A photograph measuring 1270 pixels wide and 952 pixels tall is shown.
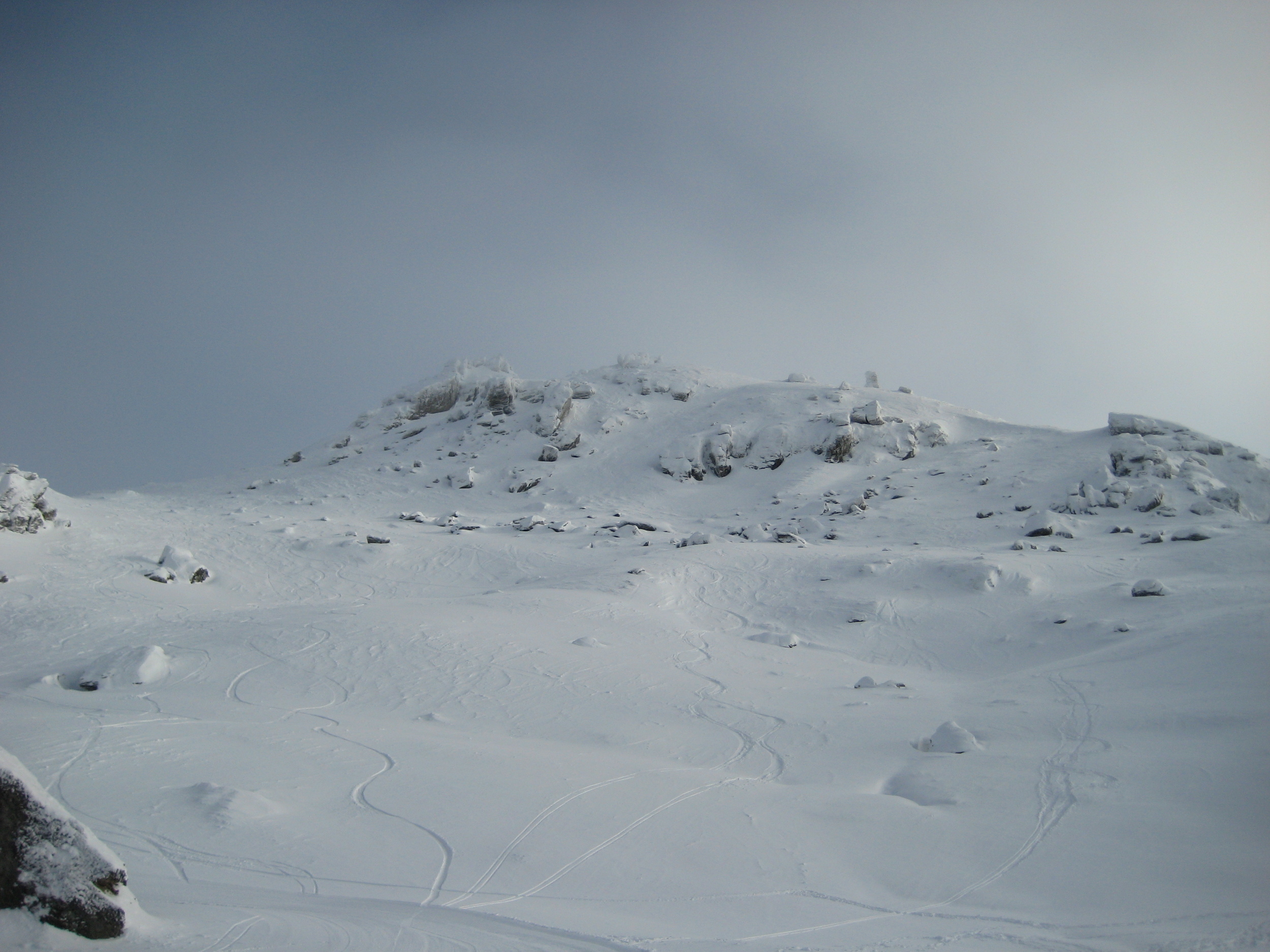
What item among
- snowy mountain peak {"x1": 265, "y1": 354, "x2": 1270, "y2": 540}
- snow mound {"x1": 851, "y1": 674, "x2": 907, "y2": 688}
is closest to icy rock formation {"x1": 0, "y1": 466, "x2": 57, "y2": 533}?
snowy mountain peak {"x1": 265, "y1": 354, "x2": 1270, "y2": 540}

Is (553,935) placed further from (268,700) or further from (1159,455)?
(1159,455)

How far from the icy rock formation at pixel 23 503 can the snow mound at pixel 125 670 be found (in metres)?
10.4

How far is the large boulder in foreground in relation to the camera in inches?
117

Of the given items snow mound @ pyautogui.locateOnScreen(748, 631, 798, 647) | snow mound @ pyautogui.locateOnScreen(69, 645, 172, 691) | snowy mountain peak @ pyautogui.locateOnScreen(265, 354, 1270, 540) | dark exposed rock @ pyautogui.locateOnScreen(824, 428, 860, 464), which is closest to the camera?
snow mound @ pyautogui.locateOnScreen(69, 645, 172, 691)

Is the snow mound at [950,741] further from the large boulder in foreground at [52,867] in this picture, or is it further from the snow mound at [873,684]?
the large boulder in foreground at [52,867]

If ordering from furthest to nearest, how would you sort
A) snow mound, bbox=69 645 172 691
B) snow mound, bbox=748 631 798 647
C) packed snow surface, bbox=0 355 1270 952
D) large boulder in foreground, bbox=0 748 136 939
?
1. snow mound, bbox=748 631 798 647
2. snow mound, bbox=69 645 172 691
3. packed snow surface, bbox=0 355 1270 952
4. large boulder in foreground, bbox=0 748 136 939

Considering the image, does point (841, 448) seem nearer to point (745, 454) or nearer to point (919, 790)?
point (745, 454)

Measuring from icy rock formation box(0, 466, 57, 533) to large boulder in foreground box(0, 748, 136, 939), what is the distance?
18349 millimetres

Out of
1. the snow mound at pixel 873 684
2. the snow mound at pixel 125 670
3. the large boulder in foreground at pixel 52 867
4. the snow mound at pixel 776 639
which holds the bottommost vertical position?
the snow mound at pixel 125 670

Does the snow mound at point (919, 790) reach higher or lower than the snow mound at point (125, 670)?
higher

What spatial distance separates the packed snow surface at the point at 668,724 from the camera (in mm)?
4164

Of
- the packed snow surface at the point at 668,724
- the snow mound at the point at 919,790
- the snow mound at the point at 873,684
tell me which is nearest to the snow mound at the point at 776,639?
the packed snow surface at the point at 668,724

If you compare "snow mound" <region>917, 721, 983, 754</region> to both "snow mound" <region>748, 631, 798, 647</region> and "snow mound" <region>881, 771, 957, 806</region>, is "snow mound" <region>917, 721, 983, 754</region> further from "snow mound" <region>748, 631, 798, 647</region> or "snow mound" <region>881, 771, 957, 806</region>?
"snow mound" <region>748, 631, 798, 647</region>

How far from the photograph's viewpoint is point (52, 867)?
3.01 meters
